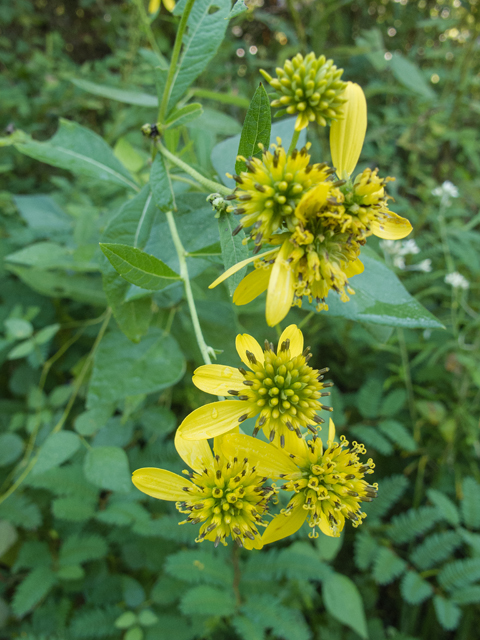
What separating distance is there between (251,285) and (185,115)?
0.34m

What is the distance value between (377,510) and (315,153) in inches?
45.3

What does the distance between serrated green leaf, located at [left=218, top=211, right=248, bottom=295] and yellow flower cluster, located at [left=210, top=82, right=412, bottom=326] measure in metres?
0.03

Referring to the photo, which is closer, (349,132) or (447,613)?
(349,132)

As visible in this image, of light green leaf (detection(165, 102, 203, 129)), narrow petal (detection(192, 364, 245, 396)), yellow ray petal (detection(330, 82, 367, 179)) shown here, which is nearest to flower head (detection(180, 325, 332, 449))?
narrow petal (detection(192, 364, 245, 396))

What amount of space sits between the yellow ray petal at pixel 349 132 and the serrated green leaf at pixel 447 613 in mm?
1252

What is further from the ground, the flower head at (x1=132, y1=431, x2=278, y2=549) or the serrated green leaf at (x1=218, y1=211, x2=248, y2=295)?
the serrated green leaf at (x1=218, y1=211, x2=248, y2=295)

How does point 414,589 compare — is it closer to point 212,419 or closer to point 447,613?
point 447,613

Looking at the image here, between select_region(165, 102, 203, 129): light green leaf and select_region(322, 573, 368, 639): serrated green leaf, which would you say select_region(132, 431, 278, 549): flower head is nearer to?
select_region(165, 102, 203, 129): light green leaf

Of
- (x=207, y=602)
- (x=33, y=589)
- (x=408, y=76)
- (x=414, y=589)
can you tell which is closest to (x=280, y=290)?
(x=207, y=602)

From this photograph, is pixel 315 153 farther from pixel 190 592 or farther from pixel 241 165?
pixel 190 592

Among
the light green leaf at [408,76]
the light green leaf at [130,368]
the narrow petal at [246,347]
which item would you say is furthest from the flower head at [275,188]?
the light green leaf at [408,76]

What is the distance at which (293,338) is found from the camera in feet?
1.80

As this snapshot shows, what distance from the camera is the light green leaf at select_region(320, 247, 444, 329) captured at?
1.81 feet

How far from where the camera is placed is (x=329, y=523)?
0.57m
